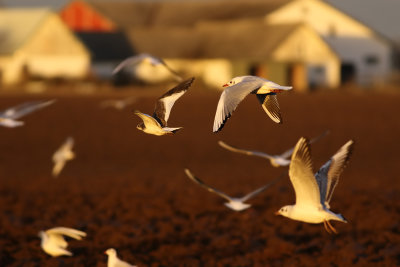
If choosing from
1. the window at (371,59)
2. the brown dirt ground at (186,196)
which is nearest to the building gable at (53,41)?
the window at (371,59)

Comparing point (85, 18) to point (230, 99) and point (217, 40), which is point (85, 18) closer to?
point (217, 40)

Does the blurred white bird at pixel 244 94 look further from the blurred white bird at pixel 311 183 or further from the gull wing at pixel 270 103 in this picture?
the blurred white bird at pixel 311 183

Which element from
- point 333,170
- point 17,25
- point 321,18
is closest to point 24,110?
point 333,170

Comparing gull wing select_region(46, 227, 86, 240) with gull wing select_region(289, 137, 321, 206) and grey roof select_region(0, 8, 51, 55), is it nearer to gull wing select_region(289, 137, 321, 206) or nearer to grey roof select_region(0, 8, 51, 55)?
gull wing select_region(289, 137, 321, 206)

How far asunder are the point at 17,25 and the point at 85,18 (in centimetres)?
1850

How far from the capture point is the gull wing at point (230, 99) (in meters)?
6.17

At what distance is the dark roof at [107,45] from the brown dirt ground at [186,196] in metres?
28.1

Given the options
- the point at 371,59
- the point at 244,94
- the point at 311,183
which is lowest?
the point at 311,183

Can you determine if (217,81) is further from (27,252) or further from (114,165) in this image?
(27,252)

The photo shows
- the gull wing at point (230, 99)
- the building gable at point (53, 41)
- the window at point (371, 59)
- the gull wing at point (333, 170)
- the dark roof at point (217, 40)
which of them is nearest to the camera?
the gull wing at point (230, 99)

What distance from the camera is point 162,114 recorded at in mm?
7066

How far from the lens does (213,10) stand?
8162cm

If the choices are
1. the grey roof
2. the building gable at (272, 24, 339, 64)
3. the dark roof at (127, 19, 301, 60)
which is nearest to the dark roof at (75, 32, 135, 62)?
the dark roof at (127, 19, 301, 60)

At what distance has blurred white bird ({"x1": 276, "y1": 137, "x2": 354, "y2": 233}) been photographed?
24.1 feet
